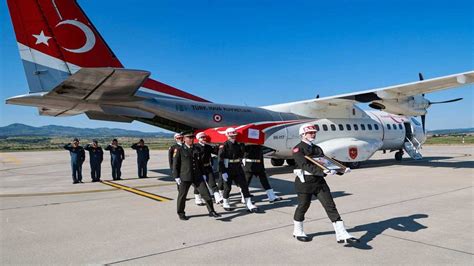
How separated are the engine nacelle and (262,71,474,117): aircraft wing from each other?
0.06 m

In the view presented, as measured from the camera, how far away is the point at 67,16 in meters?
11.2

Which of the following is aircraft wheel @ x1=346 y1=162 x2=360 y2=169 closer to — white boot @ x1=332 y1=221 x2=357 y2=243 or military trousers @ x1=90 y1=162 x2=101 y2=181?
military trousers @ x1=90 y1=162 x2=101 y2=181

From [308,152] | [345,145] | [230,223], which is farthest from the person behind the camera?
[345,145]

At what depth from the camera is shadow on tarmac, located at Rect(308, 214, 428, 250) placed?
5.49 metres

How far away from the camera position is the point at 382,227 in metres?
6.23

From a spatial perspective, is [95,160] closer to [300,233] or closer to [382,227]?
[300,233]

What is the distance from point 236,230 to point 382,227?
262cm

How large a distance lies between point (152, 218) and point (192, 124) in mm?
6400

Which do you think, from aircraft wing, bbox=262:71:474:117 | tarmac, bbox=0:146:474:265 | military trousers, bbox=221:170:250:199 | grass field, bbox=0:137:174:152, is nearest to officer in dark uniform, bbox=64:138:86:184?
tarmac, bbox=0:146:474:265

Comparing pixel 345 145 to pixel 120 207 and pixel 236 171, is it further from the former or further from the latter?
pixel 120 207

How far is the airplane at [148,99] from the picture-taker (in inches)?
391

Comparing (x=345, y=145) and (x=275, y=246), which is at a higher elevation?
(x=345, y=145)

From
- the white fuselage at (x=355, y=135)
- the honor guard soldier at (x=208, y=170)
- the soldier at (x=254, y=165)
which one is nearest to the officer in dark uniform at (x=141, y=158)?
the white fuselage at (x=355, y=135)

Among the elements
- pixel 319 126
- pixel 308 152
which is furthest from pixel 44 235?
pixel 319 126
